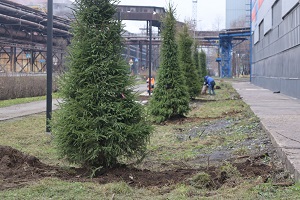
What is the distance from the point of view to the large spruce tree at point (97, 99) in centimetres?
645

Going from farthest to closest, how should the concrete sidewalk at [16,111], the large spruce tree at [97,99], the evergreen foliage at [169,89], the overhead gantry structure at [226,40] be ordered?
the overhead gantry structure at [226,40]
the concrete sidewalk at [16,111]
the evergreen foliage at [169,89]
the large spruce tree at [97,99]

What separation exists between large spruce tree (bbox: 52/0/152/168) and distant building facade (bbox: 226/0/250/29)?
80.3 meters

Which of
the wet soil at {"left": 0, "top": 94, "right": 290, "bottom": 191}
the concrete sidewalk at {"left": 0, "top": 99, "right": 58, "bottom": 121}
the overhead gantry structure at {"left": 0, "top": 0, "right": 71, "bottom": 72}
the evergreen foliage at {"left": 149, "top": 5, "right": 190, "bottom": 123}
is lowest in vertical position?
the concrete sidewalk at {"left": 0, "top": 99, "right": 58, "bottom": 121}

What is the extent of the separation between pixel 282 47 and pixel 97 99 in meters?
24.8

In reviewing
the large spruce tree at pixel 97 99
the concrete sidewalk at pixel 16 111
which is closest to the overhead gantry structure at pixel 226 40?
the concrete sidewalk at pixel 16 111

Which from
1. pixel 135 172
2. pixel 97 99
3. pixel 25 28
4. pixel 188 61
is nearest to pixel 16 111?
pixel 188 61

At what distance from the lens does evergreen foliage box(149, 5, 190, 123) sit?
51.1 ft

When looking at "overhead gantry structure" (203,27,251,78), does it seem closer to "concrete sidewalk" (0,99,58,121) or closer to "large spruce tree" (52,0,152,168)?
"concrete sidewalk" (0,99,58,121)

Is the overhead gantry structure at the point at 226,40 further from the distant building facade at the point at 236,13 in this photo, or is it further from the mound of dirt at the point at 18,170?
the mound of dirt at the point at 18,170

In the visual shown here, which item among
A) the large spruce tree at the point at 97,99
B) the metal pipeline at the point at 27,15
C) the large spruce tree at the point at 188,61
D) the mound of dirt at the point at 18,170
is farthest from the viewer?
the metal pipeline at the point at 27,15

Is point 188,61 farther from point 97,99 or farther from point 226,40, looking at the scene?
point 226,40

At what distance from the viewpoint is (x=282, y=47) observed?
29406mm

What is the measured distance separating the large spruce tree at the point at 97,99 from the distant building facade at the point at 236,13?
3160 inches

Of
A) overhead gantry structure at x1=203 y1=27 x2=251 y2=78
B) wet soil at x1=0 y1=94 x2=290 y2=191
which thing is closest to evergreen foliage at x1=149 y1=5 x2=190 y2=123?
wet soil at x1=0 y1=94 x2=290 y2=191
